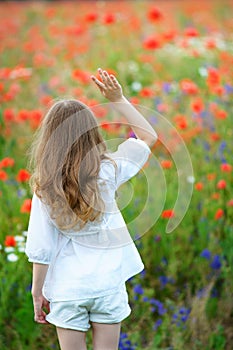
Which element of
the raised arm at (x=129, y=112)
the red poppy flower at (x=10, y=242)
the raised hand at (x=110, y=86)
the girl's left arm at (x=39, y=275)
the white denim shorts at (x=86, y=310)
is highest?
the raised hand at (x=110, y=86)

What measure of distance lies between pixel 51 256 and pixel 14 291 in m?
0.83

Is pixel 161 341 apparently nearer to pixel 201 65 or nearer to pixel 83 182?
pixel 83 182

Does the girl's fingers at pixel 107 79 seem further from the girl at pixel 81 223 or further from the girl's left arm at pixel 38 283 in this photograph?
the girl's left arm at pixel 38 283

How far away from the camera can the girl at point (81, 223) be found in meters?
2.01

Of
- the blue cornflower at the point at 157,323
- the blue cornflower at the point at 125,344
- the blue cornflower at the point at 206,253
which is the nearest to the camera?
the blue cornflower at the point at 125,344

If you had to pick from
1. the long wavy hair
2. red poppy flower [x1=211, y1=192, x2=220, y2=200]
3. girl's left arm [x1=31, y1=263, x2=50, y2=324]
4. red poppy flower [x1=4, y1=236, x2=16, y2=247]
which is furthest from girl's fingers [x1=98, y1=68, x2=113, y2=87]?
red poppy flower [x1=211, y1=192, x2=220, y2=200]

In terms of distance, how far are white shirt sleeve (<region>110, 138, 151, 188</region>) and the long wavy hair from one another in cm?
10

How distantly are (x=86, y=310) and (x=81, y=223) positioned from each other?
1.08 ft

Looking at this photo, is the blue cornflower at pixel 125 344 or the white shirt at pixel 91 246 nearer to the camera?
the white shirt at pixel 91 246

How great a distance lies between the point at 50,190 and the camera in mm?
2008

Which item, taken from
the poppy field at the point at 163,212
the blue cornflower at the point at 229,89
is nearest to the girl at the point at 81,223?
the poppy field at the point at 163,212

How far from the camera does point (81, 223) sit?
203cm

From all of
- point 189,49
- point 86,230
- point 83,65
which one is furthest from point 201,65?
point 86,230

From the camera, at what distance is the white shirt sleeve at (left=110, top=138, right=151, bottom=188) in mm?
2088
